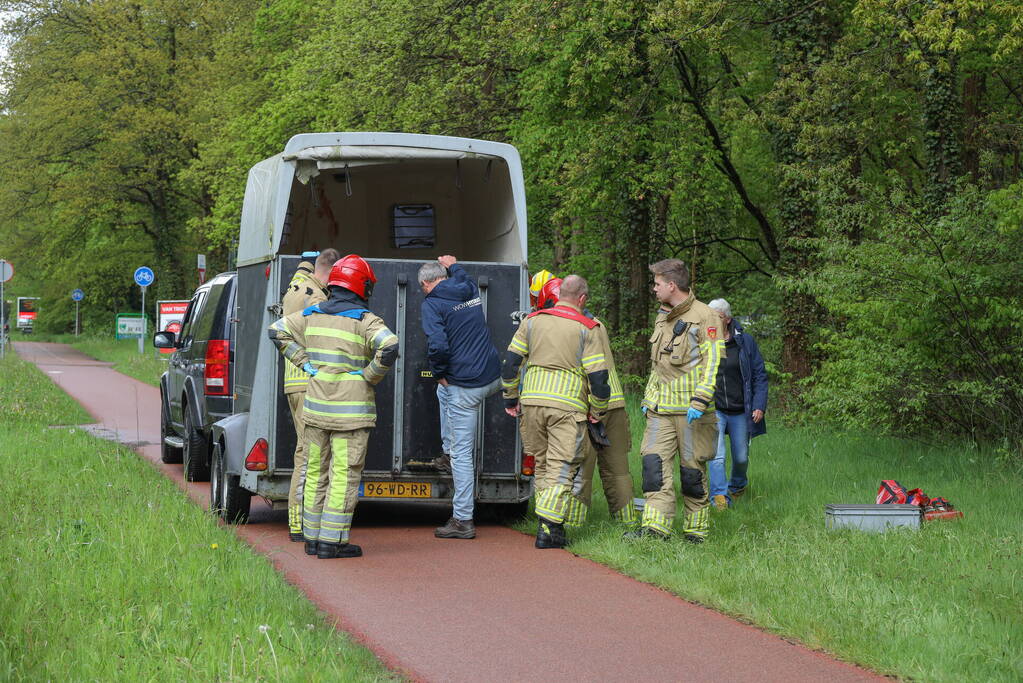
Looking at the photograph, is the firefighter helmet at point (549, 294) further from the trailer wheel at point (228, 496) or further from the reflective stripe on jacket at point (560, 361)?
the trailer wheel at point (228, 496)

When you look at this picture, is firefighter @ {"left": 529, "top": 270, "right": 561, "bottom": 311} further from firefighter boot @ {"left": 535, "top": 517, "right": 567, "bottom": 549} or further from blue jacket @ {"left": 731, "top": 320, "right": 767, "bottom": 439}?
blue jacket @ {"left": 731, "top": 320, "right": 767, "bottom": 439}

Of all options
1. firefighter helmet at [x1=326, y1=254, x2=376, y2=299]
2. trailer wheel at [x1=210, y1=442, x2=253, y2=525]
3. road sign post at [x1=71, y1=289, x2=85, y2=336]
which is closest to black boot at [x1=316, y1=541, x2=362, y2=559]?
trailer wheel at [x1=210, y1=442, x2=253, y2=525]

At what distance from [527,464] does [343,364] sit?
2066 mm

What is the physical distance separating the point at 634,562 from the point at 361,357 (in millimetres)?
2319

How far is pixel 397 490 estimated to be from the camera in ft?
32.4

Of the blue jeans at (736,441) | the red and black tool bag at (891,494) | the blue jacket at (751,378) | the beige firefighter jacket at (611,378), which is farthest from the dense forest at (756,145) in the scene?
the beige firefighter jacket at (611,378)

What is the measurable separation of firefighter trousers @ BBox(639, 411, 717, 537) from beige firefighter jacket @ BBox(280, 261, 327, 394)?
2569mm

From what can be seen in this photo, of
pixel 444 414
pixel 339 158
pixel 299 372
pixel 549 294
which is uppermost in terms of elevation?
pixel 339 158

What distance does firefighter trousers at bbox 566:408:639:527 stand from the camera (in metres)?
9.71

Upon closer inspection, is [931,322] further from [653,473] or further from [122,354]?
[122,354]

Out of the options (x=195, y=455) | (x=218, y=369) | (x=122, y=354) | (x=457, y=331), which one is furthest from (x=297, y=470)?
(x=122, y=354)

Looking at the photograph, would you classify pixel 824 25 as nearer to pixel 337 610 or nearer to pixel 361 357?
pixel 361 357

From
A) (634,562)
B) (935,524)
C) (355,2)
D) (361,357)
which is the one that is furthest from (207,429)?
(355,2)

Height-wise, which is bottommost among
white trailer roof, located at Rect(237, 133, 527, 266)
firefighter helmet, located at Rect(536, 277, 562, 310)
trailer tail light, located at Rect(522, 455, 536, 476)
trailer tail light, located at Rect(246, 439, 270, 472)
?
trailer tail light, located at Rect(522, 455, 536, 476)
